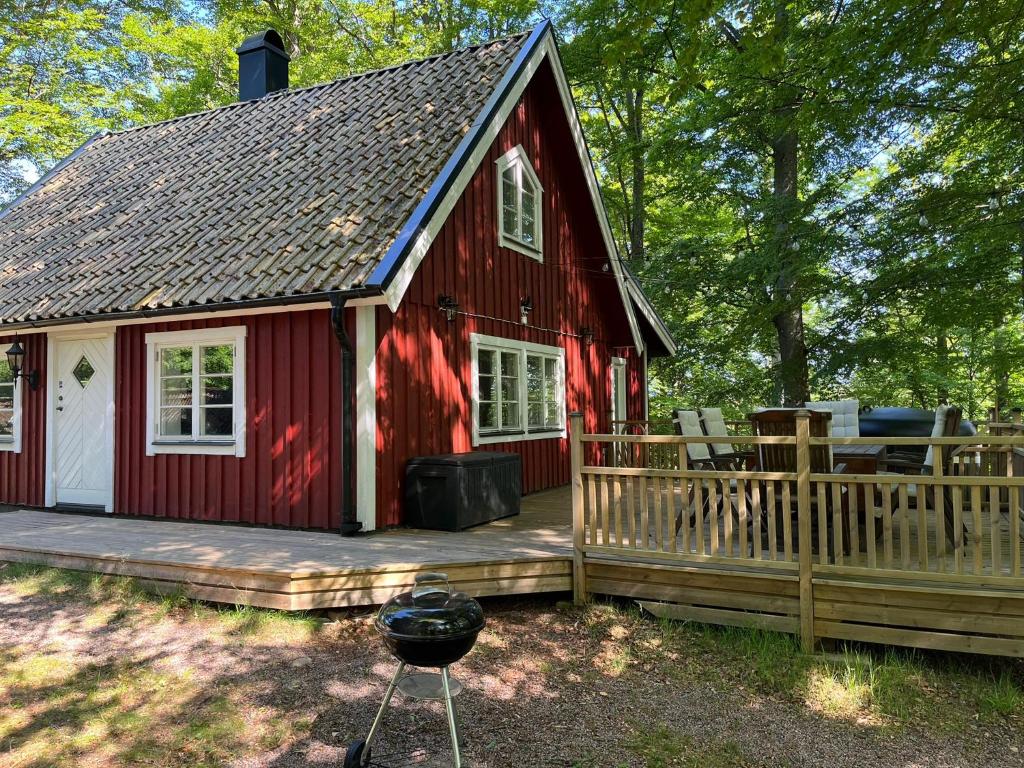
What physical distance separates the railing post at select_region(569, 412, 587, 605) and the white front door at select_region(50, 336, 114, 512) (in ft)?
18.6

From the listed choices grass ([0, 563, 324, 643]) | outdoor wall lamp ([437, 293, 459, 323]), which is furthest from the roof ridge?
grass ([0, 563, 324, 643])

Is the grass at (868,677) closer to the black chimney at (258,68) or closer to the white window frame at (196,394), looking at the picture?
the white window frame at (196,394)

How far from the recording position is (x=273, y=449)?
684cm

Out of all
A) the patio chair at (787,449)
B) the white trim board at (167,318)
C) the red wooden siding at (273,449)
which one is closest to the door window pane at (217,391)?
the red wooden siding at (273,449)

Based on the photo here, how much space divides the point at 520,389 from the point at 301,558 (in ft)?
14.3

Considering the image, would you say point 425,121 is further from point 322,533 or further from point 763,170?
point 763,170

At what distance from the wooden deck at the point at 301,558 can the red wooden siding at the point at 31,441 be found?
1.74 meters

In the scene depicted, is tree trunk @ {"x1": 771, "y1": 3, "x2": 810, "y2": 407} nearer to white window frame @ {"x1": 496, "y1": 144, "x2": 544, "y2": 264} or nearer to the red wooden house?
the red wooden house

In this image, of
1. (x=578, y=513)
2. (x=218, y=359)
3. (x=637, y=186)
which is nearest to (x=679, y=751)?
(x=578, y=513)

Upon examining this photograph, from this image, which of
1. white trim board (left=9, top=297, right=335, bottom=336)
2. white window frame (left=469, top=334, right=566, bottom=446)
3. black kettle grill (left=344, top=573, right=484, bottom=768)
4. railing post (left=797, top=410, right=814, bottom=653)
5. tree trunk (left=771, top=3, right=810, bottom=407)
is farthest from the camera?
tree trunk (left=771, top=3, right=810, bottom=407)

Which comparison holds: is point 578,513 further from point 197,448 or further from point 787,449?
point 197,448

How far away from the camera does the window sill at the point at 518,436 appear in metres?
8.29

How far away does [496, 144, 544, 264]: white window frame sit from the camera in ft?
28.5

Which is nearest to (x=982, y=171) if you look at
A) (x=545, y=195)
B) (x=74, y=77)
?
(x=545, y=195)
